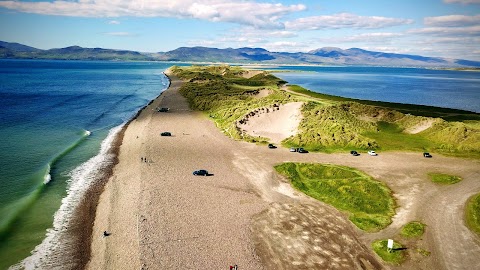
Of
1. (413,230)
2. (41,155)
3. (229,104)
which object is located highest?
(229,104)

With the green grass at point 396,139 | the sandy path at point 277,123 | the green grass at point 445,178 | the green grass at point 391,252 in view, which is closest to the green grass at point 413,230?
the green grass at point 391,252

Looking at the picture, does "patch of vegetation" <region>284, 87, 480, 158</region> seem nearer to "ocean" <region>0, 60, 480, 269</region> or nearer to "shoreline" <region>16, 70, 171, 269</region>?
"shoreline" <region>16, 70, 171, 269</region>

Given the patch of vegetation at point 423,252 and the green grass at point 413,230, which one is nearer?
the patch of vegetation at point 423,252

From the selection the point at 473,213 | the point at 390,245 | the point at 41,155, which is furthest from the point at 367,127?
the point at 41,155

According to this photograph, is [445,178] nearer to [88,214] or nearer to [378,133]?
[378,133]

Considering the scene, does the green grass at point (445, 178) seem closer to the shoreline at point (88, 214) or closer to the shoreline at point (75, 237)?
the shoreline at point (88, 214)

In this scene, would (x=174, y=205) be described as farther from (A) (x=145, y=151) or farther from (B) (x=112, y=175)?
(A) (x=145, y=151)
